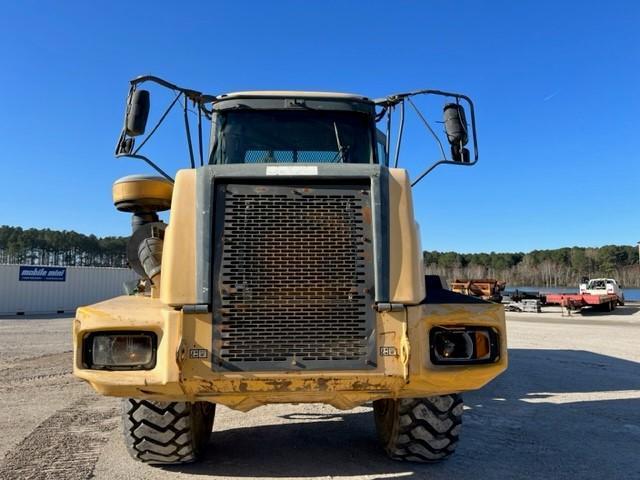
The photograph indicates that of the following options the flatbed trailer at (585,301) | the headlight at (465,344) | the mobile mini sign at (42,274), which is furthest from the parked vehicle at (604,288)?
the headlight at (465,344)

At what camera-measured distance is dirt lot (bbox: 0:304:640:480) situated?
3.96 meters

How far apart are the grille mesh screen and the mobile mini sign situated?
2631 centimetres

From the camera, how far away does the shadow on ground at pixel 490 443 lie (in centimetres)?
398

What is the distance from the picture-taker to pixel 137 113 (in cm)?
421

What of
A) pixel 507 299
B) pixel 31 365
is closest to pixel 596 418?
pixel 31 365

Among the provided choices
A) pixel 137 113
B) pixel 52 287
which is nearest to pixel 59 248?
pixel 52 287

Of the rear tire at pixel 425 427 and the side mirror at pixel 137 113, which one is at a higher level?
the side mirror at pixel 137 113

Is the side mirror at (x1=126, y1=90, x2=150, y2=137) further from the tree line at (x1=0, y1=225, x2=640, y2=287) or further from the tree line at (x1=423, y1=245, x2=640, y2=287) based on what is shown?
the tree line at (x1=423, y1=245, x2=640, y2=287)

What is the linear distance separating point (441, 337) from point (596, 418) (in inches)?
148

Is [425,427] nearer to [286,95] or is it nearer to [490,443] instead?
[490,443]

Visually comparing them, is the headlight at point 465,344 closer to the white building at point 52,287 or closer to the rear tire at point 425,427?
the rear tire at point 425,427

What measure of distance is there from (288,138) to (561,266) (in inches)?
3373

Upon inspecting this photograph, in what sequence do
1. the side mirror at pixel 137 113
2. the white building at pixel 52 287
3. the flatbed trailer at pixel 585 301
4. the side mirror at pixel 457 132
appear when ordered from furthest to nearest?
the flatbed trailer at pixel 585 301 < the white building at pixel 52 287 < the side mirror at pixel 457 132 < the side mirror at pixel 137 113

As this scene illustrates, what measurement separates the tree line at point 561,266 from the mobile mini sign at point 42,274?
52.8m
